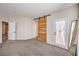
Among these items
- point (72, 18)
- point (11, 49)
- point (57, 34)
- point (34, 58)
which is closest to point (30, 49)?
point (34, 58)

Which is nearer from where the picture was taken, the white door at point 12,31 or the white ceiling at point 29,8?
the white ceiling at point 29,8

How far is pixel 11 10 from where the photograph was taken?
3.52 meters

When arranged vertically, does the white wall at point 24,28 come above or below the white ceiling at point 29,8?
below

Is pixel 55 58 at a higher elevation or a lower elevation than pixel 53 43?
lower

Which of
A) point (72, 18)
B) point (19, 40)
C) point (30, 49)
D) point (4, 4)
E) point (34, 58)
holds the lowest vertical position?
point (34, 58)

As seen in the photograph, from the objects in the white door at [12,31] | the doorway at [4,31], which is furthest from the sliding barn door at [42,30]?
the doorway at [4,31]

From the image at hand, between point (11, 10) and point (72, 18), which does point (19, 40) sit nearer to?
point (11, 10)

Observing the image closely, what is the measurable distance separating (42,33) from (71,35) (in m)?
0.75

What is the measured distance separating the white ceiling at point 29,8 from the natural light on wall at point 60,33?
38 centimetres

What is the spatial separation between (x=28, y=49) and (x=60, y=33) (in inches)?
36.1

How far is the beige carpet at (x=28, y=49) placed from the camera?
11.6 ft

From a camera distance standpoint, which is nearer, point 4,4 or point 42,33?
point 4,4

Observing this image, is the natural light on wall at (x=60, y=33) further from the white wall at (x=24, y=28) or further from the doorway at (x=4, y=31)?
the doorway at (x=4, y=31)

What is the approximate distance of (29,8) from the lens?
3527mm
